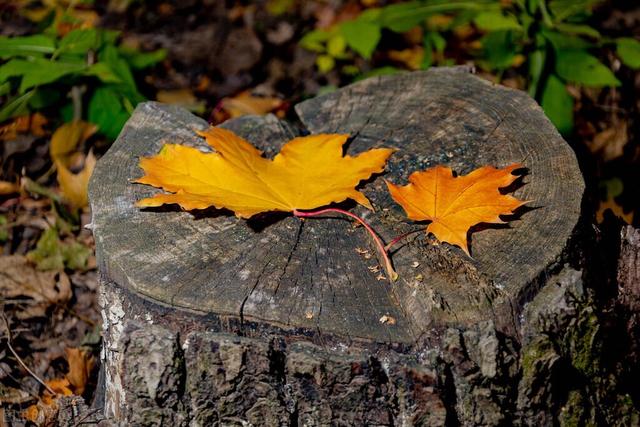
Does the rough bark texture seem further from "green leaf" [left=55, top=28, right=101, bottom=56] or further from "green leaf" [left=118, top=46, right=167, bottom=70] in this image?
"green leaf" [left=118, top=46, right=167, bottom=70]

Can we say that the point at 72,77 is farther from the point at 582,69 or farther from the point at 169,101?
the point at 582,69

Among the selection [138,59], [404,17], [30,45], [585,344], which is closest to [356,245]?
[585,344]

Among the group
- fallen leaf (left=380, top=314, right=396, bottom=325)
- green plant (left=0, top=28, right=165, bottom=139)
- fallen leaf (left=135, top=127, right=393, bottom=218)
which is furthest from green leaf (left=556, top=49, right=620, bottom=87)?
green plant (left=0, top=28, right=165, bottom=139)

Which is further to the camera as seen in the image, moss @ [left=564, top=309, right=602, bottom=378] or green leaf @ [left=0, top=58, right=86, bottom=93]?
green leaf @ [left=0, top=58, right=86, bottom=93]

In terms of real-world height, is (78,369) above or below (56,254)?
below

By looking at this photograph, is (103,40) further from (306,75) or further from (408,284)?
(408,284)

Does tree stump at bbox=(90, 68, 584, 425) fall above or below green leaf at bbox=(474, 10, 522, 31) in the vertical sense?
below
